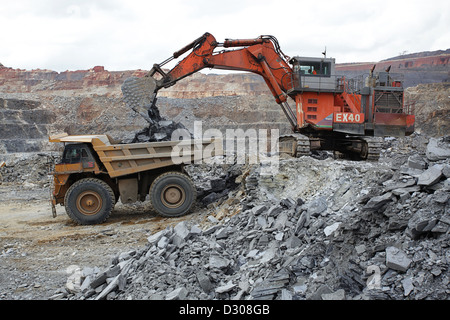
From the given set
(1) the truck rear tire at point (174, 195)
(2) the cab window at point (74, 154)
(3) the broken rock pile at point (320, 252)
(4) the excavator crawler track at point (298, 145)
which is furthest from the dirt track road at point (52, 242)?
(4) the excavator crawler track at point (298, 145)

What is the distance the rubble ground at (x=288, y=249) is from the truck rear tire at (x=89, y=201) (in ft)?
2.06

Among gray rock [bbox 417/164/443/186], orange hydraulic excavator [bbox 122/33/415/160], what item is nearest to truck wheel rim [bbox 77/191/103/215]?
orange hydraulic excavator [bbox 122/33/415/160]

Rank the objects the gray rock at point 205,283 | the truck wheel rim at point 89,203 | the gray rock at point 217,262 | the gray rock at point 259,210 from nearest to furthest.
Answer: the gray rock at point 205,283 < the gray rock at point 217,262 < the gray rock at point 259,210 < the truck wheel rim at point 89,203

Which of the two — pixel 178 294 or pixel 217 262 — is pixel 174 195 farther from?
pixel 178 294

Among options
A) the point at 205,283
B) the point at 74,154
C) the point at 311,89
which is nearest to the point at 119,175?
the point at 74,154

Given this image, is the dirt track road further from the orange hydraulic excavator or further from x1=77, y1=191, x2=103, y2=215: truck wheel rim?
the orange hydraulic excavator

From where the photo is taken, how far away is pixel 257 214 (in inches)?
248

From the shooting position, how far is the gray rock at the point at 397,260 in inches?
141

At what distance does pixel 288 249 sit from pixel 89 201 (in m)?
5.40

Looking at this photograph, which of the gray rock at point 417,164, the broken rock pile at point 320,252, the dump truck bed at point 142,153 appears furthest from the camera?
the dump truck bed at point 142,153

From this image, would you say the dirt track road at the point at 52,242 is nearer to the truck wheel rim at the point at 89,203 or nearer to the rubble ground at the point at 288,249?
the rubble ground at the point at 288,249

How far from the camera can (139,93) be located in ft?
31.0

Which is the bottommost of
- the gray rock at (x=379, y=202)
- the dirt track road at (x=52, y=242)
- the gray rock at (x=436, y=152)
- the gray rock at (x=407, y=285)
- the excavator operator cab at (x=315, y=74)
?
the dirt track road at (x=52, y=242)
